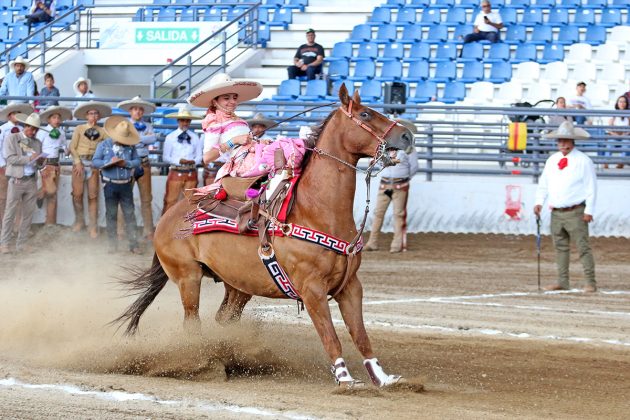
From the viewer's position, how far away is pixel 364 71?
2444 centimetres

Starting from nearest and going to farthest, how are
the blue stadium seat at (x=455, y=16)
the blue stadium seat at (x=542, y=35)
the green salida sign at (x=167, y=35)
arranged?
the blue stadium seat at (x=542, y=35), the blue stadium seat at (x=455, y=16), the green salida sign at (x=167, y=35)

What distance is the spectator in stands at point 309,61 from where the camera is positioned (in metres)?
23.8

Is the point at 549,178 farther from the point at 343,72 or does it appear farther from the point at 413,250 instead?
the point at 343,72

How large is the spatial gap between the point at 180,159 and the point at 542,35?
10411 millimetres

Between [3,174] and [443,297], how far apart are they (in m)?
8.66

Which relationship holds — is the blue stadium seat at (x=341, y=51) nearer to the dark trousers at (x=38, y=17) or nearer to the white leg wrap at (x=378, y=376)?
the dark trousers at (x=38, y=17)

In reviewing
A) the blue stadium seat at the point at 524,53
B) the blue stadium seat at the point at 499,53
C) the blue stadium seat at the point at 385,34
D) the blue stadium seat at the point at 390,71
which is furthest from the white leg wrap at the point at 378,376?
the blue stadium seat at the point at 385,34

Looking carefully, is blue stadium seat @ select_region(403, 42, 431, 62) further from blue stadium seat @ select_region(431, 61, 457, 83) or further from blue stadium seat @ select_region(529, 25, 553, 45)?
blue stadium seat @ select_region(529, 25, 553, 45)

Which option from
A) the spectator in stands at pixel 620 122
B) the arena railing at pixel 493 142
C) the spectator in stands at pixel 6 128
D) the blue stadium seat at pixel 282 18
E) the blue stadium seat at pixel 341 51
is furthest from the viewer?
the blue stadium seat at pixel 282 18

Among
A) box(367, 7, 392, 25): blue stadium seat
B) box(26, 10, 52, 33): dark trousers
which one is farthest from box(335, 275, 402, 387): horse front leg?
box(26, 10, 52, 33): dark trousers

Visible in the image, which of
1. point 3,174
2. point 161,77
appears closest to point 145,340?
point 3,174

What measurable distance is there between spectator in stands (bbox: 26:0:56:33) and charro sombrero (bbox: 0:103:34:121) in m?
10.9

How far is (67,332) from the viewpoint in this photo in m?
9.80

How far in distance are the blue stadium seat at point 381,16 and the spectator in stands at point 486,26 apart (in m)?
2.57
